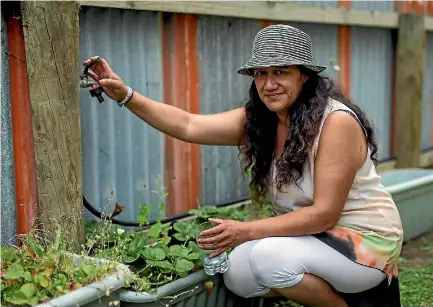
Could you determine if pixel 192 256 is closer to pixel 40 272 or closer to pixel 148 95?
pixel 40 272

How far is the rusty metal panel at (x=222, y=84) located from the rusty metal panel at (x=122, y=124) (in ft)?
1.40

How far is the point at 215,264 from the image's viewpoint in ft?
10.2

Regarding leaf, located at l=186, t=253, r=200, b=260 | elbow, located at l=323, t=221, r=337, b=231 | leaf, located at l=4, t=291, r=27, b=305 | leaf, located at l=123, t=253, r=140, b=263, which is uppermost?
elbow, located at l=323, t=221, r=337, b=231

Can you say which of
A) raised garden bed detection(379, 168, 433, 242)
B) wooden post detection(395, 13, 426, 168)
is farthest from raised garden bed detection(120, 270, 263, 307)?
wooden post detection(395, 13, 426, 168)

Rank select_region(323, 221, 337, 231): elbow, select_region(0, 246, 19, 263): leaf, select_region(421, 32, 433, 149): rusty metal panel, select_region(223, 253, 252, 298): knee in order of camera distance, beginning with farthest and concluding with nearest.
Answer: select_region(421, 32, 433, 149): rusty metal panel → select_region(223, 253, 252, 298): knee → select_region(323, 221, 337, 231): elbow → select_region(0, 246, 19, 263): leaf

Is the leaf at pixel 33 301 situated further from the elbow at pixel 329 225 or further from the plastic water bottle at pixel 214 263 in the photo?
the elbow at pixel 329 225

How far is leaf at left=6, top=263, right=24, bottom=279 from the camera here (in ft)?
8.25

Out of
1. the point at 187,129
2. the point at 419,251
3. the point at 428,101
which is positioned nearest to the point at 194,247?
the point at 187,129

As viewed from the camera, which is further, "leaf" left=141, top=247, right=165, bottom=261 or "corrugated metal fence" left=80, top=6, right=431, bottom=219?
"corrugated metal fence" left=80, top=6, right=431, bottom=219

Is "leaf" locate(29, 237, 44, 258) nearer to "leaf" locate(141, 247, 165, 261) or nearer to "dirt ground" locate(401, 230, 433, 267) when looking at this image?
"leaf" locate(141, 247, 165, 261)

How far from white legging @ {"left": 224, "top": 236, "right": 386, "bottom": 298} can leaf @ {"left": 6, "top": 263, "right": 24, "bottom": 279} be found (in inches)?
40.4

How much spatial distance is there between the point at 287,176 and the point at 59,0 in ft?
4.20

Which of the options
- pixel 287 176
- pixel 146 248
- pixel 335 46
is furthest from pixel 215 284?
pixel 335 46

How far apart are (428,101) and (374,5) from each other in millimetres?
1622
